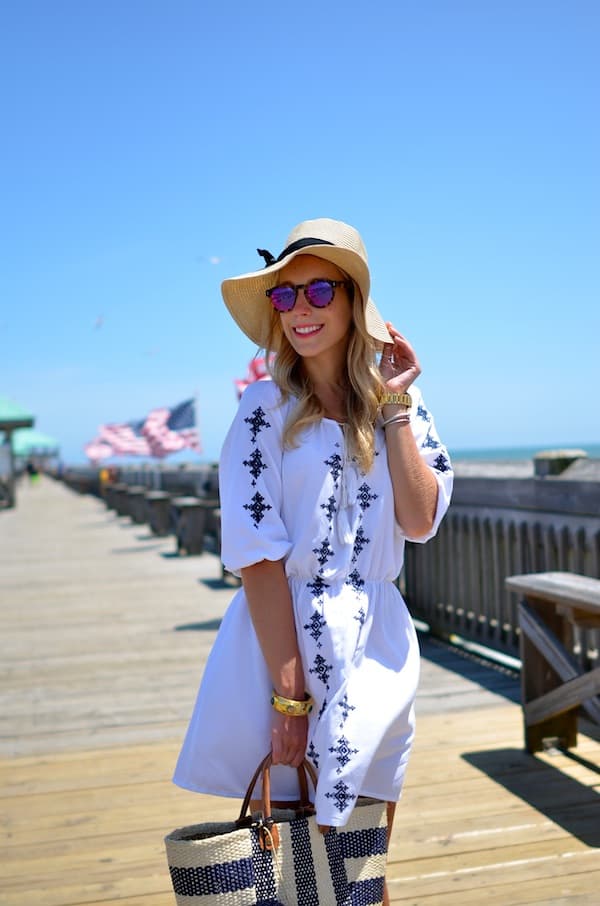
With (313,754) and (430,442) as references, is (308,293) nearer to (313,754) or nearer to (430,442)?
(430,442)

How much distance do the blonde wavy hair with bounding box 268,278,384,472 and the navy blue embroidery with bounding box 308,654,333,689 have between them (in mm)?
402

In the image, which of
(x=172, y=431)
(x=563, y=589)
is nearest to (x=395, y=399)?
(x=563, y=589)

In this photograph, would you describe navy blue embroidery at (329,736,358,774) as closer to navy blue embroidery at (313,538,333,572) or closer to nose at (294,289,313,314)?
navy blue embroidery at (313,538,333,572)

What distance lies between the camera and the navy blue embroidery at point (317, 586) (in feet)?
6.75

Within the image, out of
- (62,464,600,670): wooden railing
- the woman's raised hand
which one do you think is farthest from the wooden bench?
the woman's raised hand

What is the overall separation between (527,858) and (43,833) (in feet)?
6.05

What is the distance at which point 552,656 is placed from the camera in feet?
14.5

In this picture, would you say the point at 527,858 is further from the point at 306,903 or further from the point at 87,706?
the point at 87,706

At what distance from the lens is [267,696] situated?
2.07 m

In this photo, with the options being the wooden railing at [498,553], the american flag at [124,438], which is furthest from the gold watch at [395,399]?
the american flag at [124,438]

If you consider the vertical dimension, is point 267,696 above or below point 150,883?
above

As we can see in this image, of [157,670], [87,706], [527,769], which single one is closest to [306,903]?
[527,769]

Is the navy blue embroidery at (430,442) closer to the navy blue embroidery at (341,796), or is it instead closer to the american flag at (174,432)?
the navy blue embroidery at (341,796)

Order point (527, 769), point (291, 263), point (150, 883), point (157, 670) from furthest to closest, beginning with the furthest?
point (157, 670) → point (527, 769) → point (150, 883) → point (291, 263)
